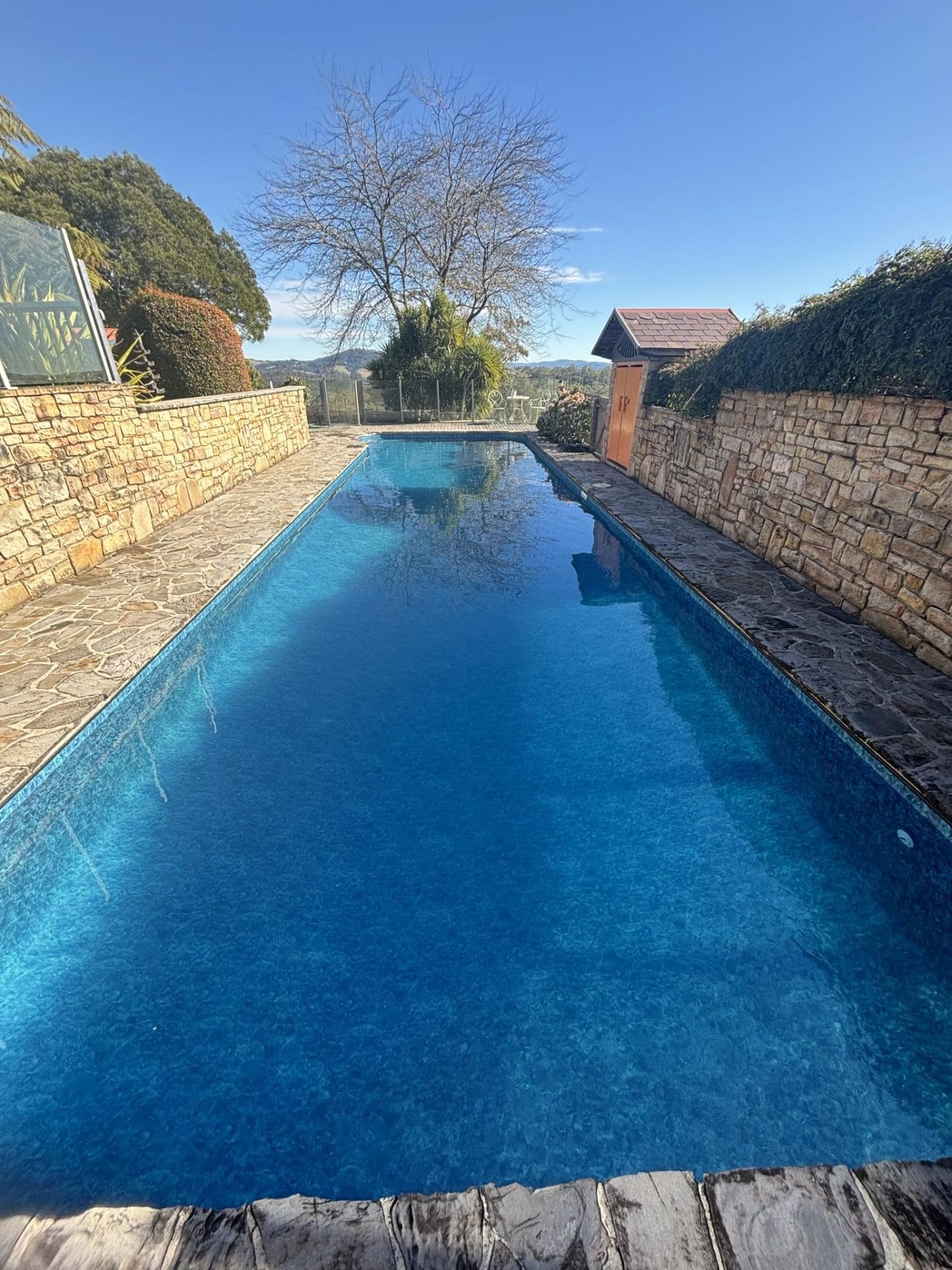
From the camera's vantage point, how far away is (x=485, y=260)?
21969mm

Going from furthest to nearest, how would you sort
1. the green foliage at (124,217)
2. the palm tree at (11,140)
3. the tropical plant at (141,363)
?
the green foliage at (124,217) → the palm tree at (11,140) → the tropical plant at (141,363)

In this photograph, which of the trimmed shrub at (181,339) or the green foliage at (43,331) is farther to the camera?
the trimmed shrub at (181,339)

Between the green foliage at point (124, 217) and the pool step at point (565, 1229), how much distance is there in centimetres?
2867

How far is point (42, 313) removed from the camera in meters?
5.89

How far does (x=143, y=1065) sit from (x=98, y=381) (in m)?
7.63

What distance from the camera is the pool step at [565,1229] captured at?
5.12ft

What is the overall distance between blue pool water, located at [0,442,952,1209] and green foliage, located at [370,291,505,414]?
20.0 metres

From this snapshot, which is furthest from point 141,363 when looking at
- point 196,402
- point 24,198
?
point 24,198

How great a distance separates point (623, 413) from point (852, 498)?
8756 millimetres

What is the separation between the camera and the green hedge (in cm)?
478

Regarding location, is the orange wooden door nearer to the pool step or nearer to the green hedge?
the green hedge

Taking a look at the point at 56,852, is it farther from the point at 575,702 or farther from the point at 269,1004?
the point at 575,702

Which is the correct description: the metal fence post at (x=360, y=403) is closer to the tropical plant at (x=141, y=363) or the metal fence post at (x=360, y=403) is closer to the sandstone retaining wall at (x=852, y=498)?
the tropical plant at (x=141, y=363)

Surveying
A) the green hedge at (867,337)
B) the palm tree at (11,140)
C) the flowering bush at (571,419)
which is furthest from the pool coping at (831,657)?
the palm tree at (11,140)
